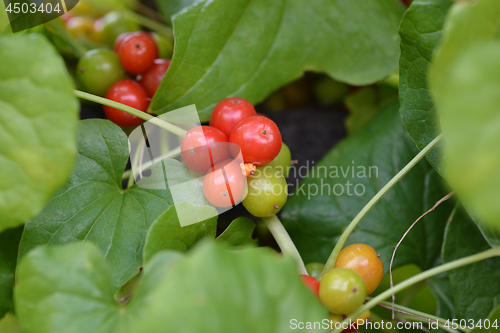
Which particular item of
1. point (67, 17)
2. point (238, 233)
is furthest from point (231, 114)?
point (67, 17)

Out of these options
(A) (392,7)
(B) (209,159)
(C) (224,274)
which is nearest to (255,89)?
(B) (209,159)

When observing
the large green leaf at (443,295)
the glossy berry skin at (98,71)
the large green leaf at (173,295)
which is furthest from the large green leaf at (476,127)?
the glossy berry skin at (98,71)

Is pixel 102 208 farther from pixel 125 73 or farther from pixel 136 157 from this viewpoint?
pixel 125 73

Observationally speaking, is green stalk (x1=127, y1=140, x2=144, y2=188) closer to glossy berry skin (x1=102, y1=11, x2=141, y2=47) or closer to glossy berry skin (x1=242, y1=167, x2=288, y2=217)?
glossy berry skin (x1=242, y1=167, x2=288, y2=217)

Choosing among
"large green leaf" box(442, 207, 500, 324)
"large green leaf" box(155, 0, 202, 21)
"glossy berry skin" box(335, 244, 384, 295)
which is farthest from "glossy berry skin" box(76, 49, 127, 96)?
"large green leaf" box(442, 207, 500, 324)

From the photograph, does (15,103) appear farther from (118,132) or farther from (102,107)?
(102,107)

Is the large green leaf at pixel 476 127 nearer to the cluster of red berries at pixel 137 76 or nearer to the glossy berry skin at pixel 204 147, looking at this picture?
the glossy berry skin at pixel 204 147
